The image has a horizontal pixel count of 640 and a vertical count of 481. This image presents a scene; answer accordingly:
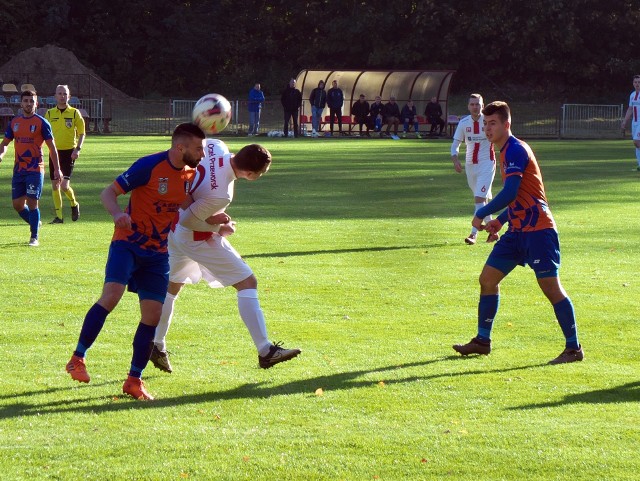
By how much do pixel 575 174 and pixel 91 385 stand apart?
21.7m

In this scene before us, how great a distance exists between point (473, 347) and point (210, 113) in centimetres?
294

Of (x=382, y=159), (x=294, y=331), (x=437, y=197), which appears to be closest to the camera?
(x=294, y=331)

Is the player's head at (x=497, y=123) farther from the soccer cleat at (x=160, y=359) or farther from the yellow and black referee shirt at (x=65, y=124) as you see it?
the yellow and black referee shirt at (x=65, y=124)

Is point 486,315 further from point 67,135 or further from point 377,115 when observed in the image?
point 377,115

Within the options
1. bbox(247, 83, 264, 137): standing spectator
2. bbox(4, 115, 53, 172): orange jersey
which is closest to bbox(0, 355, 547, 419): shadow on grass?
bbox(4, 115, 53, 172): orange jersey

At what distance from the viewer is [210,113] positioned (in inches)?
305

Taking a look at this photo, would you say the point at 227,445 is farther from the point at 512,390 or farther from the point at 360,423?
the point at 512,390

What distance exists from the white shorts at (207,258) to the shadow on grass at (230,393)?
2.66 feet

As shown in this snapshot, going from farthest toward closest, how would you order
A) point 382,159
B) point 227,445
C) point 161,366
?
point 382,159, point 161,366, point 227,445

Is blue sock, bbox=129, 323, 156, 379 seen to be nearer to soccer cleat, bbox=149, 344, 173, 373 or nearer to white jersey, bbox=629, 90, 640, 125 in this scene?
soccer cleat, bbox=149, 344, 173, 373

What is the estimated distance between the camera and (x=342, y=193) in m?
23.5

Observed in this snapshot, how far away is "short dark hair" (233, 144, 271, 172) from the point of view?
25.7ft

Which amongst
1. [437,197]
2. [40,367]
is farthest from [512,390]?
[437,197]

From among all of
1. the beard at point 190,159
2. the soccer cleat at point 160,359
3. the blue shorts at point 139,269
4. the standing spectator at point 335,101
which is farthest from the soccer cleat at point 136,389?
the standing spectator at point 335,101
